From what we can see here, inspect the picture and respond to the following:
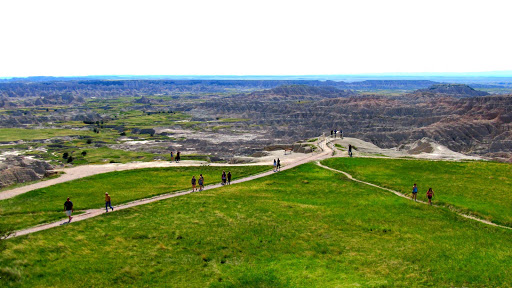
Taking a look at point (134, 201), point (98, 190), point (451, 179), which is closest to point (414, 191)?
point (451, 179)

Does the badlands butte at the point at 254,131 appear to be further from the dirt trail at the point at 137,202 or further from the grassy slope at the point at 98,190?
the grassy slope at the point at 98,190

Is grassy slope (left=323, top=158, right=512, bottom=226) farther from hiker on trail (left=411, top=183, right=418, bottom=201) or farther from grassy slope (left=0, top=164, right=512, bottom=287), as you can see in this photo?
grassy slope (left=0, top=164, right=512, bottom=287)

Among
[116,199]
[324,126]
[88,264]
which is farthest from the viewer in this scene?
[324,126]

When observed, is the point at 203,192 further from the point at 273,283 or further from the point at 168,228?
the point at 273,283

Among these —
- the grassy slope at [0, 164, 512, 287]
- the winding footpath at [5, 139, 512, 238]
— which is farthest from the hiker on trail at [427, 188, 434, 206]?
the grassy slope at [0, 164, 512, 287]

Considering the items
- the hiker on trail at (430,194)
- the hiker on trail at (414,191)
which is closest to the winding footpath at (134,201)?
the hiker on trail at (430,194)

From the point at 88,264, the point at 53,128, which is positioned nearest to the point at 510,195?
the point at 88,264
